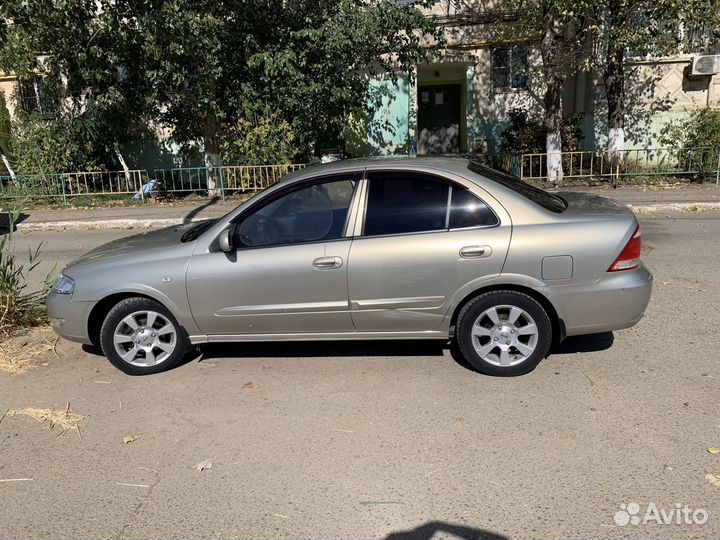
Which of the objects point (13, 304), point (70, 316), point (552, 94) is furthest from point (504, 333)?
point (552, 94)

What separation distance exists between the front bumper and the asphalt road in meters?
A: 0.36

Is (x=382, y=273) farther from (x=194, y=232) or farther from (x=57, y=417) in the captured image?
(x=57, y=417)

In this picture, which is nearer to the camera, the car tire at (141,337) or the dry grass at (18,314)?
the car tire at (141,337)

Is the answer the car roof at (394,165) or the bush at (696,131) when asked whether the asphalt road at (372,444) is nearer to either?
the car roof at (394,165)

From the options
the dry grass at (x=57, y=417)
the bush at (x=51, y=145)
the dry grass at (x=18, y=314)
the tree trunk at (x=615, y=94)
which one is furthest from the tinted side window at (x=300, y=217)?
the bush at (x=51, y=145)

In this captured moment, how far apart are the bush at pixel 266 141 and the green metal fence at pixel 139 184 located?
314mm

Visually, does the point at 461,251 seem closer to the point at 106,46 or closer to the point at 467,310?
the point at 467,310

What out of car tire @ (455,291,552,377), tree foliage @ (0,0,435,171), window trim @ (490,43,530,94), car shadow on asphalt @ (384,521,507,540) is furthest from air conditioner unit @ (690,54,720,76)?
car shadow on asphalt @ (384,521,507,540)

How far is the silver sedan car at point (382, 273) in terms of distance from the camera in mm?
4270

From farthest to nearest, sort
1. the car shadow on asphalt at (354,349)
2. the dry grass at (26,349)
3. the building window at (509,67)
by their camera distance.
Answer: the building window at (509,67), the dry grass at (26,349), the car shadow on asphalt at (354,349)

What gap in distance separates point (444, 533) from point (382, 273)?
1.95 metres

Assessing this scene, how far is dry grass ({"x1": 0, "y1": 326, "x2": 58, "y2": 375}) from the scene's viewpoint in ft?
16.8

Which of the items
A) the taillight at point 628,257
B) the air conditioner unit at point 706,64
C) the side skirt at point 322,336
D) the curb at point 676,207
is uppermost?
the air conditioner unit at point 706,64

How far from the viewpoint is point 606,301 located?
426 centimetres
